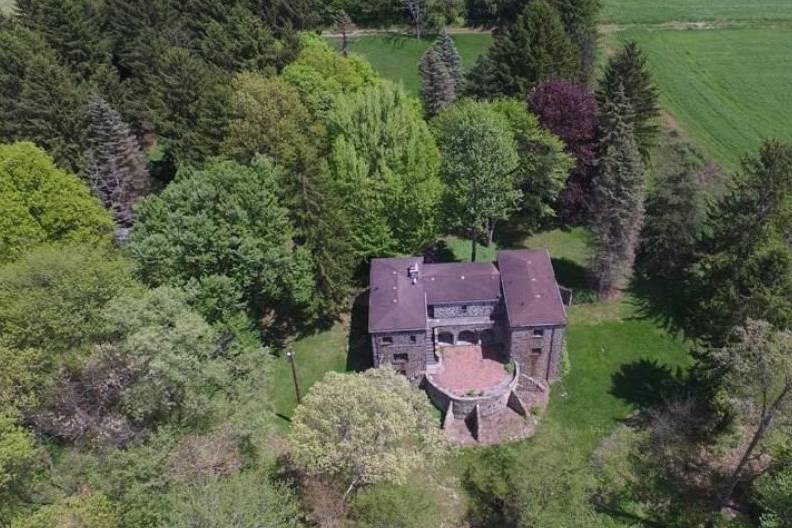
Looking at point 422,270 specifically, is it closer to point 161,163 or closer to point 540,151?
point 540,151

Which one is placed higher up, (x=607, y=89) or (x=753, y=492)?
(x=607, y=89)

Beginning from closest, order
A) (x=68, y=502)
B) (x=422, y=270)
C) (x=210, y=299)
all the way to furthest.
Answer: (x=68, y=502), (x=210, y=299), (x=422, y=270)

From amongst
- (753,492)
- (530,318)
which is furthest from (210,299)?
(753,492)

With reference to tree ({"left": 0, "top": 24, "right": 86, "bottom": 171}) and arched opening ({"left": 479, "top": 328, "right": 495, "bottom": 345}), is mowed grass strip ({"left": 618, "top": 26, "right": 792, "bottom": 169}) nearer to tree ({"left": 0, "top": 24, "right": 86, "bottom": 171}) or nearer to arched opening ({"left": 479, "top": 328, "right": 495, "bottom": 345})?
arched opening ({"left": 479, "top": 328, "right": 495, "bottom": 345})

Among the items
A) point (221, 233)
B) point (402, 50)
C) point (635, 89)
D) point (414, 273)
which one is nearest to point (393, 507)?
point (414, 273)

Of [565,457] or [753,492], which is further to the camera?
[753,492]

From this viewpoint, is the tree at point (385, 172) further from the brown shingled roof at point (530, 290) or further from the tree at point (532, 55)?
the tree at point (532, 55)

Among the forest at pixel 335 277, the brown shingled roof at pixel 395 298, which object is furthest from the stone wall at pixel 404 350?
the forest at pixel 335 277
